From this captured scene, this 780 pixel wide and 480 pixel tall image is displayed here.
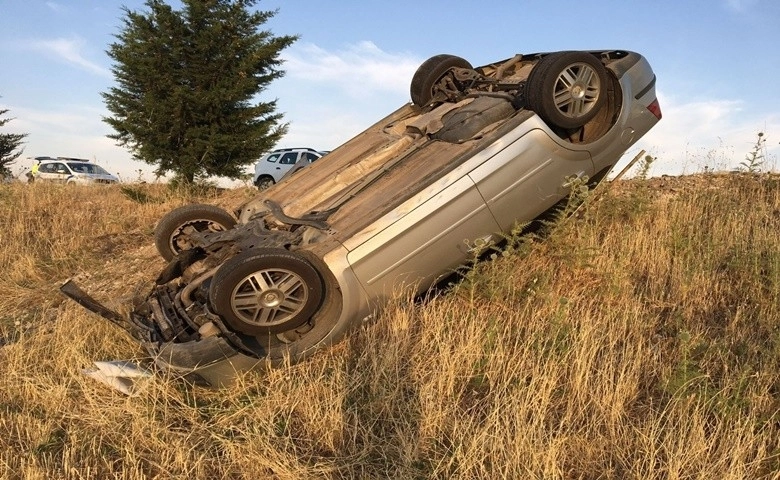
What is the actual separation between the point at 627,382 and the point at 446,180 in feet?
5.29

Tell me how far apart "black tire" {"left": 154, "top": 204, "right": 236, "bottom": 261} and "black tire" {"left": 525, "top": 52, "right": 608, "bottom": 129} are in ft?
9.35

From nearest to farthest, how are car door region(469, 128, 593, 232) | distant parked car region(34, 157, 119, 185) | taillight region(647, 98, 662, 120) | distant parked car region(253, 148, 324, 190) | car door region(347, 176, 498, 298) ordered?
car door region(347, 176, 498, 298)
car door region(469, 128, 593, 232)
taillight region(647, 98, 662, 120)
distant parked car region(253, 148, 324, 190)
distant parked car region(34, 157, 119, 185)

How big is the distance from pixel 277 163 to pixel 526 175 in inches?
491

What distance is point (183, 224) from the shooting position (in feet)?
16.0

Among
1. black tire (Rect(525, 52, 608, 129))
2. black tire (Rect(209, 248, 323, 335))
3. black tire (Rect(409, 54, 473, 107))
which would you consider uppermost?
black tire (Rect(409, 54, 473, 107))

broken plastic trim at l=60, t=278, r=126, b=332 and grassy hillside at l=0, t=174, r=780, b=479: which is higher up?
broken plastic trim at l=60, t=278, r=126, b=332

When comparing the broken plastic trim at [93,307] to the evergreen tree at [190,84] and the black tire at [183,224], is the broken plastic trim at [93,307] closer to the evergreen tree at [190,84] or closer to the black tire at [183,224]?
the black tire at [183,224]

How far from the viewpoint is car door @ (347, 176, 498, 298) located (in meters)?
3.35

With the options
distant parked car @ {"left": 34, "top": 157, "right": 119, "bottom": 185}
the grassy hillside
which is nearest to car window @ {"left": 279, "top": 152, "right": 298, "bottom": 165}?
distant parked car @ {"left": 34, "top": 157, "right": 119, "bottom": 185}

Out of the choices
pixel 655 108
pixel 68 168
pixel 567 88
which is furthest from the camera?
pixel 68 168

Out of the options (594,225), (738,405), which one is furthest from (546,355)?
(594,225)

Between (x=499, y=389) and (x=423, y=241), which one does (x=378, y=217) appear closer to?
(x=423, y=241)

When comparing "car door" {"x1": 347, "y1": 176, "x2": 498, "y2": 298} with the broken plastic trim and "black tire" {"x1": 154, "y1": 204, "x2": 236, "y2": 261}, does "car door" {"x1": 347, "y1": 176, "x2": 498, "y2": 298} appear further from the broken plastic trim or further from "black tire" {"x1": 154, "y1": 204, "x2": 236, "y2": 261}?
"black tire" {"x1": 154, "y1": 204, "x2": 236, "y2": 261}

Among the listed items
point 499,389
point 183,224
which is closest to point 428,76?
point 183,224
